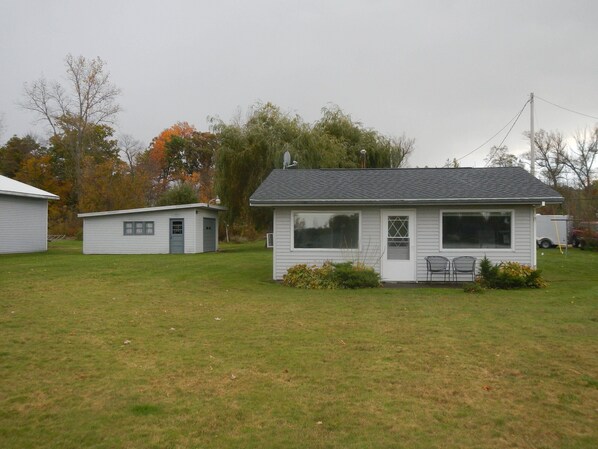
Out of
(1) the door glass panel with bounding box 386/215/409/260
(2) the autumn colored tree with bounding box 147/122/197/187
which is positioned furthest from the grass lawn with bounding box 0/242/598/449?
(2) the autumn colored tree with bounding box 147/122/197/187

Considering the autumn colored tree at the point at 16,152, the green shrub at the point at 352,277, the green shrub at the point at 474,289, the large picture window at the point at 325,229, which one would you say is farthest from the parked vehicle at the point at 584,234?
the autumn colored tree at the point at 16,152

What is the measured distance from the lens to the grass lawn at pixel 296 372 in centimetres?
427

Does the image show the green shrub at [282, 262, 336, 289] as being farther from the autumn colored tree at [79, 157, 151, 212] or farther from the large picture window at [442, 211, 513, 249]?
the autumn colored tree at [79, 157, 151, 212]

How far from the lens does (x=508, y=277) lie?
13.7 metres

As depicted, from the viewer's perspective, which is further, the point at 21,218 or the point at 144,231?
the point at 144,231

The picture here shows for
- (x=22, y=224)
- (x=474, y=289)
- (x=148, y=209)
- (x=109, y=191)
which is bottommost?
(x=474, y=289)

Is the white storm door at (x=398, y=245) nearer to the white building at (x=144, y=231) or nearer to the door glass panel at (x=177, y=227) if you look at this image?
the white building at (x=144, y=231)

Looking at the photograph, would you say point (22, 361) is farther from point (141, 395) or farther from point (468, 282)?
point (468, 282)

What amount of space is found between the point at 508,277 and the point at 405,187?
3.91 meters

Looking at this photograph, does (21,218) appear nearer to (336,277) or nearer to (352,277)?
(336,277)

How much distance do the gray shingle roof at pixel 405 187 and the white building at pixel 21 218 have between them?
16.0 metres

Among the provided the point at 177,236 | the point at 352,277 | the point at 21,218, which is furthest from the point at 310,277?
the point at 21,218

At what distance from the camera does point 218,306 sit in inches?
423

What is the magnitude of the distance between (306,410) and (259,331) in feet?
11.4
